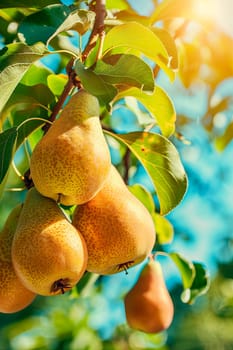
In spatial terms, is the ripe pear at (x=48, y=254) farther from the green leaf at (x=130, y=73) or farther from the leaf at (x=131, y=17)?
the leaf at (x=131, y=17)

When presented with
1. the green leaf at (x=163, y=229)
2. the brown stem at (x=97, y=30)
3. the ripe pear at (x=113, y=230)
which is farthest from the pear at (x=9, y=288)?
the green leaf at (x=163, y=229)

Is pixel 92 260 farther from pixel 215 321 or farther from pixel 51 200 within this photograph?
pixel 215 321

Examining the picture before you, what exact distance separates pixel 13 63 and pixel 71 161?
176 mm

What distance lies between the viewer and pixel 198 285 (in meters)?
1.55

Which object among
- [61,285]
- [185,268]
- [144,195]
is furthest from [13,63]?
[185,268]

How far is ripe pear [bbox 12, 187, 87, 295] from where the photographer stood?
34.8 inches

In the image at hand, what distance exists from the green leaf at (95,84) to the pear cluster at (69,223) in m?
0.05

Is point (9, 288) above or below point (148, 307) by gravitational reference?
above

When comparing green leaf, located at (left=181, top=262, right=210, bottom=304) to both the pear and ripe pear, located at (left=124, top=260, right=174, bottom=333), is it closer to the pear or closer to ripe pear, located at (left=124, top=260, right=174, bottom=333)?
ripe pear, located at (left=124, top=260, right=174, bottom=333)

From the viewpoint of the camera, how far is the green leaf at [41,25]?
3.27 ft

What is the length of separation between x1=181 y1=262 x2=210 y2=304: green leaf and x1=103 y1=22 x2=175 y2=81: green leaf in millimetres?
652

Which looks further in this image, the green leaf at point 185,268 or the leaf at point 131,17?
the green leaf at point 185,268

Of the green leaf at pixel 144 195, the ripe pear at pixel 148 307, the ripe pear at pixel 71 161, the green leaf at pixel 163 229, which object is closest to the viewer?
the ripe pear at pixel 71 161

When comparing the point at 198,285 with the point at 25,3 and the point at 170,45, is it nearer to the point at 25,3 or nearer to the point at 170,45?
the point at 170,45
